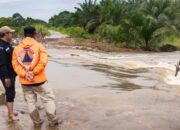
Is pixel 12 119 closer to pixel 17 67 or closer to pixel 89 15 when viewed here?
pixel 17 67

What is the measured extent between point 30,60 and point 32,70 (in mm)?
167

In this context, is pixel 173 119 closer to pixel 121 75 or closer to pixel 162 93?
pixel 162 93

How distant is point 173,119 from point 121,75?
723 centimetres

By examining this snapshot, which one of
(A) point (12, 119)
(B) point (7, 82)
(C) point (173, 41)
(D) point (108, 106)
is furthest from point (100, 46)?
(B) point (7, 82)

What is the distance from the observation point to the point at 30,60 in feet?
22.4

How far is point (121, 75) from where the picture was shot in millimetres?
14656

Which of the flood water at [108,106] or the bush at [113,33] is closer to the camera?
the flood water at [108,106]

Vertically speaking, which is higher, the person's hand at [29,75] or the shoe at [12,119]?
the person's hand at [29,75]

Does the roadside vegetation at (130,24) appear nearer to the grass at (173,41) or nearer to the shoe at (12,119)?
the grass at (173,41)

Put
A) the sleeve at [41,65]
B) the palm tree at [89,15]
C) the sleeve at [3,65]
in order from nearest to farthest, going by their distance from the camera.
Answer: the sleeve at [41,65], the sleeve at [3,65], the palm tree at [89,15]

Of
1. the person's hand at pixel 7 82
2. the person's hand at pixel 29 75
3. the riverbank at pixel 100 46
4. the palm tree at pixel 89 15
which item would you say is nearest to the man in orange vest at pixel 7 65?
the person's hand at pixel 7 82

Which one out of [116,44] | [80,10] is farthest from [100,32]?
[80,10]

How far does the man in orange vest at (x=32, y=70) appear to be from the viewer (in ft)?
22.2

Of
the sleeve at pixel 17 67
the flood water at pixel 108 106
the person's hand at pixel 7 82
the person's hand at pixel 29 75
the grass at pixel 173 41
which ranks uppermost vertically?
the sleeve at pixel 17 67
